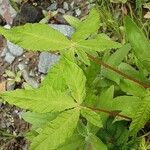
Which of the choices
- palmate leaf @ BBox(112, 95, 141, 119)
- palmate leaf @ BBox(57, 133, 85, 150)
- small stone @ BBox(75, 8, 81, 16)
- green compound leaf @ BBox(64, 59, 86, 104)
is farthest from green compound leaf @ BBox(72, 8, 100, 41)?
small stone @ BBox(75, 8, 81, 16)

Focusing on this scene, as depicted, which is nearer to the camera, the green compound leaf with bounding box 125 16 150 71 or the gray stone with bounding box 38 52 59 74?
the green compound leaf with bounding box 125 16 150 71

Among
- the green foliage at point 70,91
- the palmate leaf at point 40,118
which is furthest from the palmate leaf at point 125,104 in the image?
the palmate leaf at point 40,118

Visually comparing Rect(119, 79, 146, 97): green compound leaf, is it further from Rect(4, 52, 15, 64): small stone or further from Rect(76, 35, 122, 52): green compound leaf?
Rect(4, 52, 15, 64): small stone

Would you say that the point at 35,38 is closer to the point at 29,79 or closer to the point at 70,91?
the point at 70,91

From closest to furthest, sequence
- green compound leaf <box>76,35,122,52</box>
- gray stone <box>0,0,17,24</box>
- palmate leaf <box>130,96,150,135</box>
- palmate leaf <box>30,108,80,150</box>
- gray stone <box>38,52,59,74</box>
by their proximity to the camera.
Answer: palmate leaf <box>30,108,80,150</box> → green compound leaf <box>76,35,122,52</box> → palmate leaf <box>130,96,150,135</box> → gray stone <box>38,52,59,74</box> → gray stone <box>0,0,17,24</box>

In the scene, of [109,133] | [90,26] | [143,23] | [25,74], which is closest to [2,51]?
[25,74]

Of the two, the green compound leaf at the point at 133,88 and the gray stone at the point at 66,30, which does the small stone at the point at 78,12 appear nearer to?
the gray stone at the point at 66,30

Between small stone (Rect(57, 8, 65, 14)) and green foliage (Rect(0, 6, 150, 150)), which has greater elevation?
green foliage (Rect(0, 6, 150, 150))
